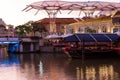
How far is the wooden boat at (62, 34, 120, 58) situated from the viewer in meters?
55.1

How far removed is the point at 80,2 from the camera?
81500 millimetres

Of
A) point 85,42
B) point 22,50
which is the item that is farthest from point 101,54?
point 22,50

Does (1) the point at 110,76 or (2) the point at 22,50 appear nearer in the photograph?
(1) the point at 110,76

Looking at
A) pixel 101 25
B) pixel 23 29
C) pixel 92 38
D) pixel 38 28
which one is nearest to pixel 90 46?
pixel 92 38

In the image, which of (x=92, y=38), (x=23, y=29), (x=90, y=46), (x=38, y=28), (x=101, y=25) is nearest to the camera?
(x=90, y=46)

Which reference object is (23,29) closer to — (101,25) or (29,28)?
(29,28)

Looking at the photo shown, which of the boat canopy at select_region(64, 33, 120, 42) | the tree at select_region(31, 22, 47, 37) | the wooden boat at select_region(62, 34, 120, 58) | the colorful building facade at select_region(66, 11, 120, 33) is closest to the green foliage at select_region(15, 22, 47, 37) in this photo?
the tree at select_region(31, 22, 47, 37)

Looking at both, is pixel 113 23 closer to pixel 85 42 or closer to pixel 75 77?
pixel 85 42

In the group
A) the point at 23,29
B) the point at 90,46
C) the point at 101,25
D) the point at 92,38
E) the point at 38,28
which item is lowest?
the point at 90,46

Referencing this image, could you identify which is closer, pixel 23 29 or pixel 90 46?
pixel 90 46

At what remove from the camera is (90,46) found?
5781 cm

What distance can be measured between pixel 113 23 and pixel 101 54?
18836 mm

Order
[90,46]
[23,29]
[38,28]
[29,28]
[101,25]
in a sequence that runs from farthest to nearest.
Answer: [38,28] < [29,28] < [23,29] < [101,25] < [90,46]

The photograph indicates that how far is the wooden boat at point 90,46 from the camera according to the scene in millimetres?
55094
